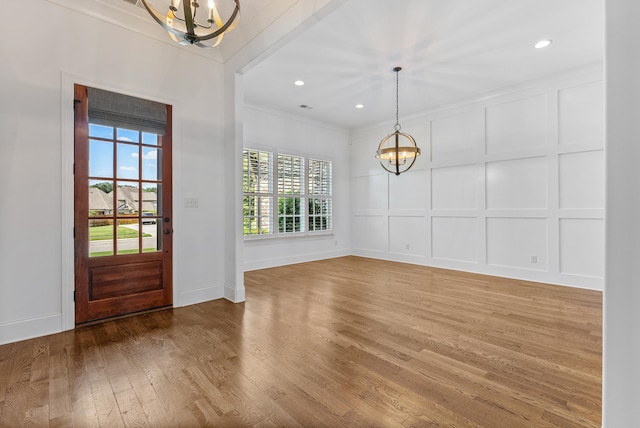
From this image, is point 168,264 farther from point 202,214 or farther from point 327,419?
point 327,419

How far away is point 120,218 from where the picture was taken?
10.4 ft

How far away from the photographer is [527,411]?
1674mm

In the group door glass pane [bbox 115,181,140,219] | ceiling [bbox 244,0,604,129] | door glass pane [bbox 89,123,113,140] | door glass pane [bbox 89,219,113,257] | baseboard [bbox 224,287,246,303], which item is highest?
ceiling [bbox 244,0,604,129]

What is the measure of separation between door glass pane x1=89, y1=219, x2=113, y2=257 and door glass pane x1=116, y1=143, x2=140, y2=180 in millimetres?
522

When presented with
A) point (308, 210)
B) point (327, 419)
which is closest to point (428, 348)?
point (327, 419)

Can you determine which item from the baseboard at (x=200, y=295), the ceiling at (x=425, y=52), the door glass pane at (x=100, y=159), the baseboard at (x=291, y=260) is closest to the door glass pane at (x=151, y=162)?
the door glass pane at (x=100, y=159)

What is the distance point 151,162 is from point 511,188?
5391mm

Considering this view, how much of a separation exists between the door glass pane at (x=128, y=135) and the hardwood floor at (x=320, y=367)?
1905 mm

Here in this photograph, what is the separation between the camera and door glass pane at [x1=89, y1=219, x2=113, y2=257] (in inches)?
117

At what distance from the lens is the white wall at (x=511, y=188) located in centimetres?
432

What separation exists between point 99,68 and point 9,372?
8.97 ft

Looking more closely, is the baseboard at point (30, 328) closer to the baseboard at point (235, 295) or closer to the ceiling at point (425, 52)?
the baseboard at point (235, 295)

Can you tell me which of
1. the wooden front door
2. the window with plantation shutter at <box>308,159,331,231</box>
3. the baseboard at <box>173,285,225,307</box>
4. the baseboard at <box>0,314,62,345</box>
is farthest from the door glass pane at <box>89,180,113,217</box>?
the window with plantation shutter at <box>308,159,331,231</box>

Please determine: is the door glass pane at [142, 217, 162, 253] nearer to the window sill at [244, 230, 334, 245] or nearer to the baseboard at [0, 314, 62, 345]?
the baseboard at [0, 314, 62, 345]
